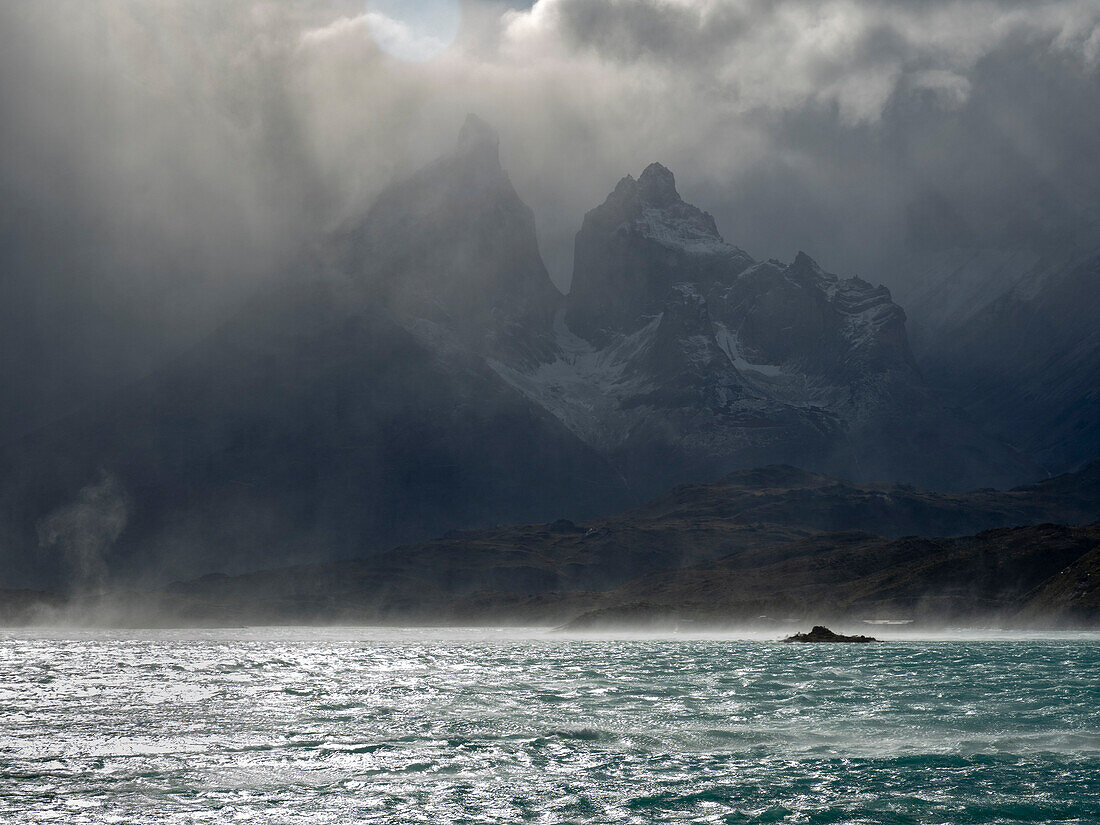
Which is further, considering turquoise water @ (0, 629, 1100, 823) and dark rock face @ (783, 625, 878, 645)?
dark rock face @ (783, 625, 878, 645)

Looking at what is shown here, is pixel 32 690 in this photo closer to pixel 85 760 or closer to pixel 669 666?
pixel 85 760

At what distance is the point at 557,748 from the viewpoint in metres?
47.3

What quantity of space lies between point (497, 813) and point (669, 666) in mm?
73470

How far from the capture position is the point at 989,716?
57.5 metres

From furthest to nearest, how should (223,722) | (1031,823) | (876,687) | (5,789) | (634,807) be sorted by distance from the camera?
(876,687) → (223,722) → (5,789) → (634,807) → (1031,823)

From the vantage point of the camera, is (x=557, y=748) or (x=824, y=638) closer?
(x=557, y=748)

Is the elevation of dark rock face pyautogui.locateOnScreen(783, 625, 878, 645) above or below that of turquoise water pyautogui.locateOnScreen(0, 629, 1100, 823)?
above

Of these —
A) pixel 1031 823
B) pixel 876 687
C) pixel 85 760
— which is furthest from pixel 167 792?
pixel 876 687

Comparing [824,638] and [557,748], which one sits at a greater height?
[824,638]

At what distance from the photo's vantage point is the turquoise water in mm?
34875

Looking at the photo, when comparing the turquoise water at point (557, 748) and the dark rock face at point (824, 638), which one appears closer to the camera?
the turquoise water at point (557, 748)

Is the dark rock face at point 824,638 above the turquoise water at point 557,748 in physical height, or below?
above

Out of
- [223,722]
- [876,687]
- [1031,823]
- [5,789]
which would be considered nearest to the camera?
[1031,823]

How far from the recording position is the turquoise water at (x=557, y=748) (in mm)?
34875
